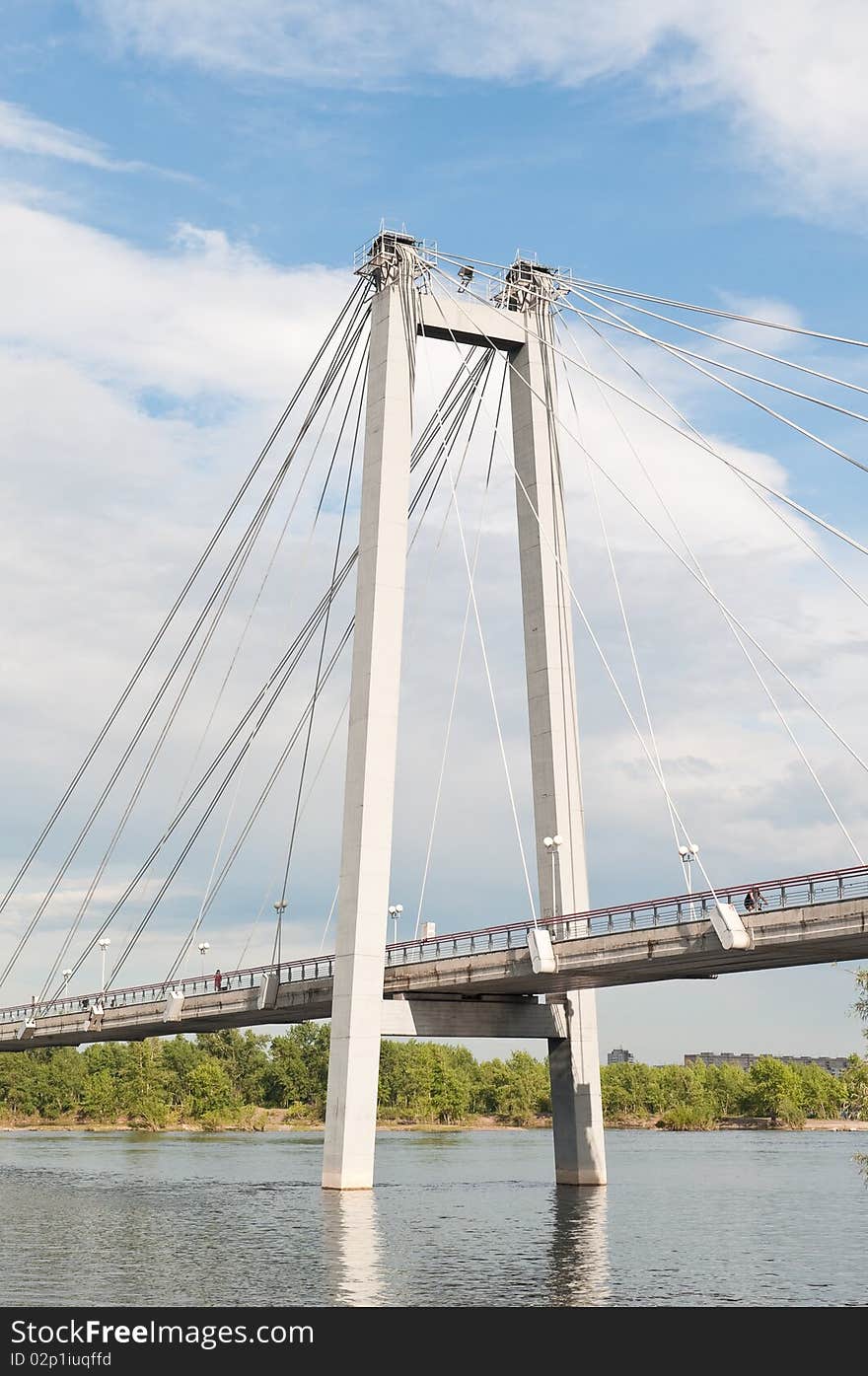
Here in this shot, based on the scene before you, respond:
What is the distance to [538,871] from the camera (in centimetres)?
5653

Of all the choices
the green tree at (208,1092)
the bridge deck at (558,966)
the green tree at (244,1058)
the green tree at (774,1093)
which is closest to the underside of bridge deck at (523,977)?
the bridge deck at (558,966)

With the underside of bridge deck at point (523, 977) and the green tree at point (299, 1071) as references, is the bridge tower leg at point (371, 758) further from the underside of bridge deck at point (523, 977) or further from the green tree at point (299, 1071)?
the green tree at point (299, 1071)

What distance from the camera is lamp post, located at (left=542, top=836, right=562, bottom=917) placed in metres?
55.0

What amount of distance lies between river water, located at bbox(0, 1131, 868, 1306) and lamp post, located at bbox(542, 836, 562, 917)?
9849 mm

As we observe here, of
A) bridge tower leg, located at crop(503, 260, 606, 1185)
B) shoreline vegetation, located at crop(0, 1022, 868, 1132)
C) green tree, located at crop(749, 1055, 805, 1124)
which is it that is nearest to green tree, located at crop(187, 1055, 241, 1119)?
shoreline vegetation, located at crop(0, 1022, 868, 1132)

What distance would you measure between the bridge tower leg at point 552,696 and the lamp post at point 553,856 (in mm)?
55

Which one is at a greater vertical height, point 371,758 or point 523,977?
point 371,758

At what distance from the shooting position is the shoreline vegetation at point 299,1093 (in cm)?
15575

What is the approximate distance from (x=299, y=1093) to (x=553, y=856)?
383 ft

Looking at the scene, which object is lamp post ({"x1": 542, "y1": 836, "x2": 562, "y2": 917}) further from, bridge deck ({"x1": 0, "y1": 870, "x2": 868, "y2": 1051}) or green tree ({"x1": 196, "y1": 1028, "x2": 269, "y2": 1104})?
green tree ({"x1": 196, "y1": 1028, "x2": 269, "y2": 1104})

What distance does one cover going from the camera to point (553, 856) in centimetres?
5581

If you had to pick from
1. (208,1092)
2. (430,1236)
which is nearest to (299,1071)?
(208,1092)

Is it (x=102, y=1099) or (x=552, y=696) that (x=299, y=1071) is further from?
(x=552, y=696)
